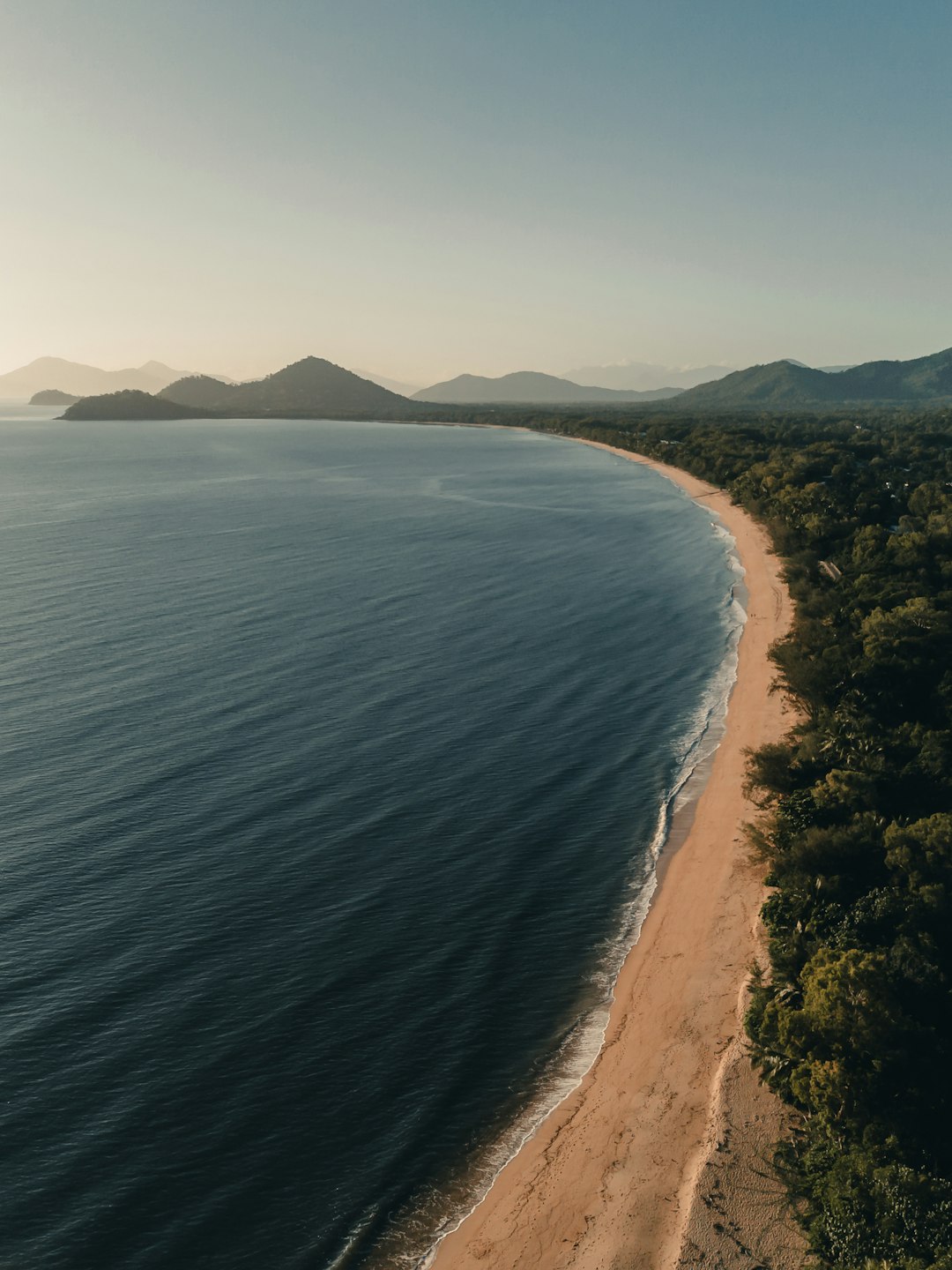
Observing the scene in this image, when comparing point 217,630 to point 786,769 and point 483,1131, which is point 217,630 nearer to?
point 786,769

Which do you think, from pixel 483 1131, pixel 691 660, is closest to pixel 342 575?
pixel 691 660

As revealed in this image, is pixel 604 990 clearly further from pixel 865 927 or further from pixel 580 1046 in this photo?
pixel 865 927

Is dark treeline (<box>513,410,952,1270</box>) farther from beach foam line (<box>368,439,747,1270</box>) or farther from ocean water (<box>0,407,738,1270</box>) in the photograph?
ocean water (<box>0,407,738,1270</box>)

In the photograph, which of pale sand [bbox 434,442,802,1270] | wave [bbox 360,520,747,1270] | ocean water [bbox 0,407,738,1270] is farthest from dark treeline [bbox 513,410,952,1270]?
ocean water [bbox 0,407,738,1270]

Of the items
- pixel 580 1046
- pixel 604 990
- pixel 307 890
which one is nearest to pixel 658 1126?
pixel 580 1046

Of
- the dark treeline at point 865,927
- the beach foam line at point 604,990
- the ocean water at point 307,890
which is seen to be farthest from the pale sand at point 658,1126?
the dark treeline at point 865,927
